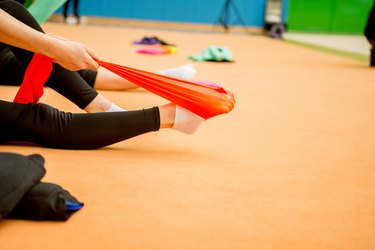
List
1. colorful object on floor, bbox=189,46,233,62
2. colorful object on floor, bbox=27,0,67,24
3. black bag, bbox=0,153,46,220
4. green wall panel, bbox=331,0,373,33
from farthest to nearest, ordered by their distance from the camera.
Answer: green wall panel, bbox=331,0,373,33 < colorful object on floor, bbox=189,46,233,62 < colorful object on floor, bbox=27,0,67,24 < black bag, bbox=0,153,46,220

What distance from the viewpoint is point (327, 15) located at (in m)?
8.30

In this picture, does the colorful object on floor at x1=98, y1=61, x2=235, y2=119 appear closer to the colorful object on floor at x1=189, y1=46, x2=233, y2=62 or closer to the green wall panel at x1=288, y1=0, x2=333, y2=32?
the colorful object on floor at x1=189, y1=46, x2=233, y2=62

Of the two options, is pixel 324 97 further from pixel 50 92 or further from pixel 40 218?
pixel 40 218

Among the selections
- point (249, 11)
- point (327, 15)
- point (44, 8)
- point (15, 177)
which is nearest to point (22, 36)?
point (15, 177)

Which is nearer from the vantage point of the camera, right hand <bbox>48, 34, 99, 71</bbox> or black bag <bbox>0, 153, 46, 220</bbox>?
black bag <bbox>0, 153, 46, 220</bbox>

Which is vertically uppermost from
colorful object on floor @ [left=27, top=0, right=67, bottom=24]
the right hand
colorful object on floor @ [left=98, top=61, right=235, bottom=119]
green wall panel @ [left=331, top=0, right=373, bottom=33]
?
the right hand

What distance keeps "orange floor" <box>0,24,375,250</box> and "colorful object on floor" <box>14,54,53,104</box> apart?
0.14m

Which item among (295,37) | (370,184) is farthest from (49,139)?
(295,37)

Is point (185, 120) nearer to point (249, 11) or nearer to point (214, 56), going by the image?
point (214, 56)

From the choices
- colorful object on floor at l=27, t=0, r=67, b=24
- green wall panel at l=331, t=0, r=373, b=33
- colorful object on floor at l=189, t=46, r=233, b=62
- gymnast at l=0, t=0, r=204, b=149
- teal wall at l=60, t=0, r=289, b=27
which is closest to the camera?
gymnast at l=0, t=0, r=204, b=149

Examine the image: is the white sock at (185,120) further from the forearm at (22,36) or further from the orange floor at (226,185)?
the forearm at (22,36)

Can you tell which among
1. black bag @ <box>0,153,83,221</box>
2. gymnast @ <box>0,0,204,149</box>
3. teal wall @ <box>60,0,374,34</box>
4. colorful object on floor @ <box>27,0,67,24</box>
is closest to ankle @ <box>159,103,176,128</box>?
gymnast @ <box>0,0,204,149</box>

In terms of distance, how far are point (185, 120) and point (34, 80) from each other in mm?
444

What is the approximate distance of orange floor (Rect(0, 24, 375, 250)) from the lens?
947 millimetres
